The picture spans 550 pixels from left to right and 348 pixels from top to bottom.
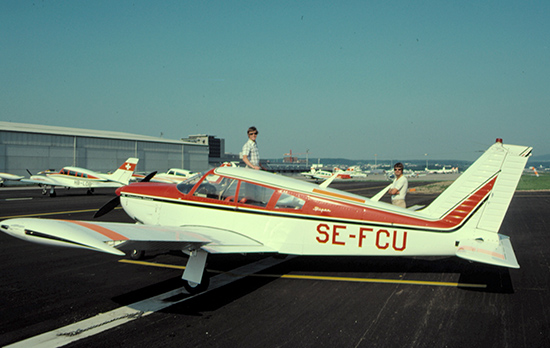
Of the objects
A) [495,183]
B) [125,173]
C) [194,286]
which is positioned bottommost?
[194,286]

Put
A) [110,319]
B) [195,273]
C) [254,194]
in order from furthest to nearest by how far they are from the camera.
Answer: [254,194] < [195,273] < [110,319]

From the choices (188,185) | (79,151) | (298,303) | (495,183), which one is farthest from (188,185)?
(79,151)

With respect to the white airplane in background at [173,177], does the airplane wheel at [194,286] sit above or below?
below

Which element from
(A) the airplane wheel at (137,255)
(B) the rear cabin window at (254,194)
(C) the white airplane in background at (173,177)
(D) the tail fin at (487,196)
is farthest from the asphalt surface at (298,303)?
(C) the white airplane in background at (173,177)

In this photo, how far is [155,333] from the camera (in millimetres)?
4449

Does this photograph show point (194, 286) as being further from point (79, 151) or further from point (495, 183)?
point (79, 151)

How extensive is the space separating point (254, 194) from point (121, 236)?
2361 mm

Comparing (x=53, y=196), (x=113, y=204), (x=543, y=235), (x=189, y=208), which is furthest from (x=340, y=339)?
(x=53, y=196)

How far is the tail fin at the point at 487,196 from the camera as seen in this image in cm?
596

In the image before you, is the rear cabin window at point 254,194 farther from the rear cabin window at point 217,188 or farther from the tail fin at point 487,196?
the tail fin at point 487,196

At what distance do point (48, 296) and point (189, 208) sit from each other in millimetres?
2539

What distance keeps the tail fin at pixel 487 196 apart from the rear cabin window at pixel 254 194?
8.82ft

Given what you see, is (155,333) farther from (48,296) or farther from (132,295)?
(48,296)

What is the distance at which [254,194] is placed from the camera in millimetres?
6695
